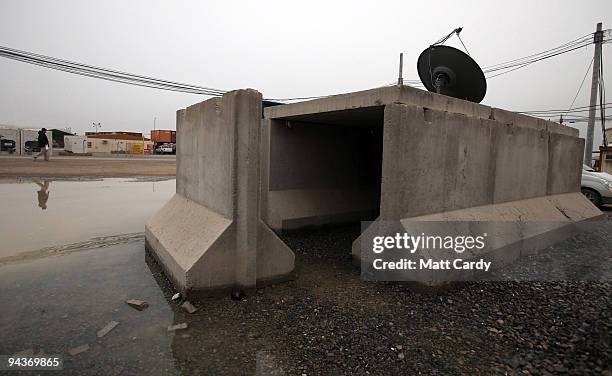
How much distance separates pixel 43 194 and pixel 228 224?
9544 millimetres

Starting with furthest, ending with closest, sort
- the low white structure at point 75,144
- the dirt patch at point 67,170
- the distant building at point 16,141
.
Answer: the low white structure at point 75,144
the distant building at point 16,141
the dirt patch at point 67,170

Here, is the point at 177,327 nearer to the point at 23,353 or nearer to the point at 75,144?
the point at 23,353

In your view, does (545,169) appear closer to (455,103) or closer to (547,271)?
(547,271)

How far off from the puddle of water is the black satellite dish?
23.0ft

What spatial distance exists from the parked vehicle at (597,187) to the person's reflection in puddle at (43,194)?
15552mm

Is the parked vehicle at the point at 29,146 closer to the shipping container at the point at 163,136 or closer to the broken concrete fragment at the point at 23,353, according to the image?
the shipping container at the point at 163,136

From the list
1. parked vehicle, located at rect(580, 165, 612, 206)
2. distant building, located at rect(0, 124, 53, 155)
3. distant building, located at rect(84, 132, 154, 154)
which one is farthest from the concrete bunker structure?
distant building, located at rect(84, 132, 154, 154)

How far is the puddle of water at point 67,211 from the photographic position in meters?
6.06

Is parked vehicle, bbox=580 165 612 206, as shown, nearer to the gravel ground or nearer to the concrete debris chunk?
the gravel ground

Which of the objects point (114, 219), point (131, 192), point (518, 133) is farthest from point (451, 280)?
point (131, 192)

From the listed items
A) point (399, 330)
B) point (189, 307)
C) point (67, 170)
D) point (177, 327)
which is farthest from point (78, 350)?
point (67, 170)

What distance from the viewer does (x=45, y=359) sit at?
2734mm

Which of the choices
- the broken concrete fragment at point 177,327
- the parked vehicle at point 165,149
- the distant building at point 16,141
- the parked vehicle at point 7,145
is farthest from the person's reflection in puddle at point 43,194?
the parked vehicle at point 165,149

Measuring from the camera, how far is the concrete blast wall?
3.94 m
